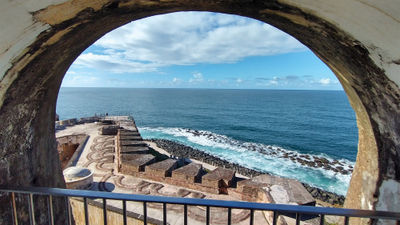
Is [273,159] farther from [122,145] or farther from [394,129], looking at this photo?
[394,129]

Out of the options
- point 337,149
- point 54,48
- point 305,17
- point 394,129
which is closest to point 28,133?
point 54,48

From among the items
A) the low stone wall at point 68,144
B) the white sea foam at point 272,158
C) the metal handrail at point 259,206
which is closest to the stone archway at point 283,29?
the metal handrail at point 259,206

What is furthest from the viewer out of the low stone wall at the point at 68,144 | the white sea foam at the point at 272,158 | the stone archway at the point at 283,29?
the white sea foam at the point at 272,158

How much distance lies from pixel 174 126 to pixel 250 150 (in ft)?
88.3

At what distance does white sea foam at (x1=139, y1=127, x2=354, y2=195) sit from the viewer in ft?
79.2

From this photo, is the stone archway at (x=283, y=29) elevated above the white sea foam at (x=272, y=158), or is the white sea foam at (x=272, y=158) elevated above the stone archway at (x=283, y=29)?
the stone archway at (x=283, y=29)

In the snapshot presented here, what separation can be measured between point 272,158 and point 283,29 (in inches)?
1218

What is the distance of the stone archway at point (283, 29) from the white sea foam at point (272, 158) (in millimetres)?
23180

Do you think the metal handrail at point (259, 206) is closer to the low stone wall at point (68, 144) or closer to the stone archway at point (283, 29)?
the stone archway at point (283, 29)

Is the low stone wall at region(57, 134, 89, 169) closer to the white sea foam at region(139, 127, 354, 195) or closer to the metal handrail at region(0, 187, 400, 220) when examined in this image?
the white sea foam at region(139, 127, 354, 195)

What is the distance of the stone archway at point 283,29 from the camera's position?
6.15 feet

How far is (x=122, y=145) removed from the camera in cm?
1518

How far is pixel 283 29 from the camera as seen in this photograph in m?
2.71

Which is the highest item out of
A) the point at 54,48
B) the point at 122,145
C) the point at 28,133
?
the point at 54,48
